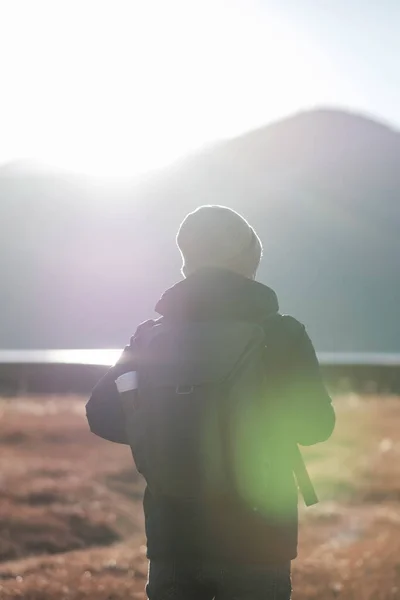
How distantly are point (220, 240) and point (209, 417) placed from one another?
638 mm

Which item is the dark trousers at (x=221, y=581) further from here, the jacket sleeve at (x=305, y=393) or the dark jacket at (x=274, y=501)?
the jacket sleeve at (x=305, y=393)

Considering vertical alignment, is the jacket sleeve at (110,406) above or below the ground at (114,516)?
above

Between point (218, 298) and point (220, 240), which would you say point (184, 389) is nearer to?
point (218, 298)

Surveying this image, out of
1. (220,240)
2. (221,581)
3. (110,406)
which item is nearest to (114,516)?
(110,406)

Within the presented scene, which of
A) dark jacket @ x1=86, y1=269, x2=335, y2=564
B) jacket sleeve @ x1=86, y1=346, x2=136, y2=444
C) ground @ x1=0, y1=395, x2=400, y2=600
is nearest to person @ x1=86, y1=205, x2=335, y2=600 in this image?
dark jacket @ x1=86, y1=269, x2=335, y2=564

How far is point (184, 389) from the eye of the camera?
3025 millimetres

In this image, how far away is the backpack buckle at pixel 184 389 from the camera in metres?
3.01

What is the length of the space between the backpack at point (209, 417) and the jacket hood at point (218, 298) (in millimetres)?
64

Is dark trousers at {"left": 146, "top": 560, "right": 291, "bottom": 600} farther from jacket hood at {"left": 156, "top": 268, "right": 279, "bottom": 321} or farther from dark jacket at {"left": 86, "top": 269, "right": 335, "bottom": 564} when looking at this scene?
jacket hood at {"left": 156, "top": 268, "right": 279, "bottom": 321}

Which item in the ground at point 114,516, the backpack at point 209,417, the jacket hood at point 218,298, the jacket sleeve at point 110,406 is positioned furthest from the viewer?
the ground at point 114,516

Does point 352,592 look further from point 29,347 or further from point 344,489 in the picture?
point 29,347

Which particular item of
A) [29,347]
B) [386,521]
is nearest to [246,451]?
[386,521]

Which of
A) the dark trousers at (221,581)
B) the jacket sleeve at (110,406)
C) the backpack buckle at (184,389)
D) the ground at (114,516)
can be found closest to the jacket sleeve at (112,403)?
the jacket sleeve at (110,406)

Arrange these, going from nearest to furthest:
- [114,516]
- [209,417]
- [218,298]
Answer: [209,417] → [218,298] → [114,516]
